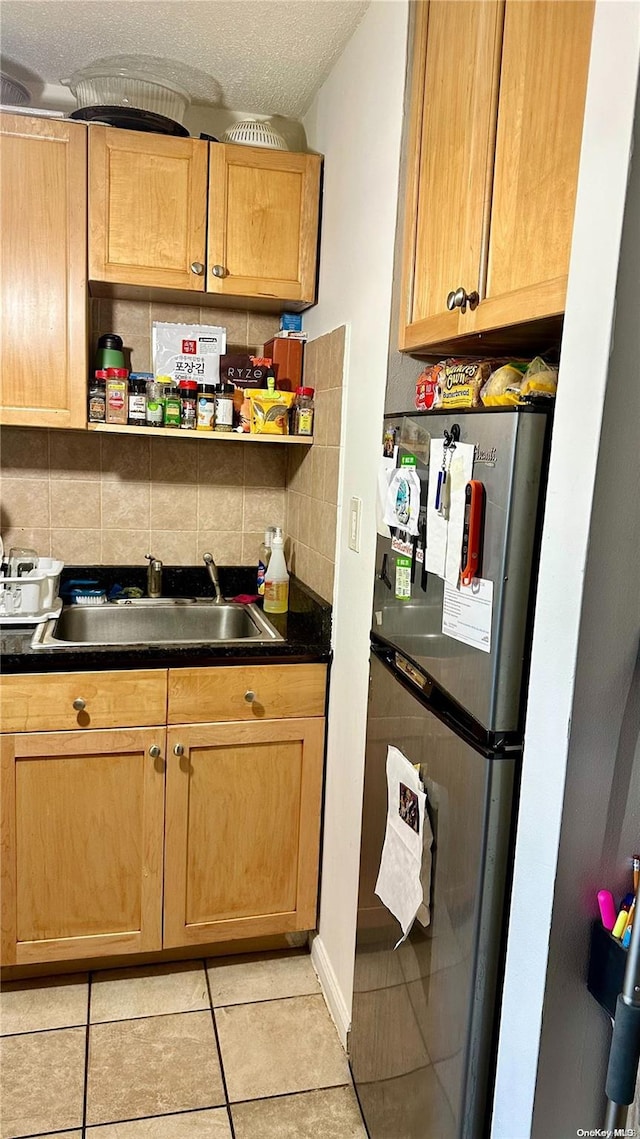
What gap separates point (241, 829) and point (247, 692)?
376 millimetres

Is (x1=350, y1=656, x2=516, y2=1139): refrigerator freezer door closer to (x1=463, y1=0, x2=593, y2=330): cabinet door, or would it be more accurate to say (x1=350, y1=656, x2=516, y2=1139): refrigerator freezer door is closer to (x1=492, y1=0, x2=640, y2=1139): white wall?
(x1=492, y1=0, x2=640, y2=1139): white wall

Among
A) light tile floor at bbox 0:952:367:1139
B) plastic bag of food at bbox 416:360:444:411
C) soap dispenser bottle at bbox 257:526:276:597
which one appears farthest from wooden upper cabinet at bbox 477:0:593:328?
light tile floor at bbox 0:952:367:1139

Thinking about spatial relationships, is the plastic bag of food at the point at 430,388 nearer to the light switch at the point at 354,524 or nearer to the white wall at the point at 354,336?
the white wall at the point at 354,336

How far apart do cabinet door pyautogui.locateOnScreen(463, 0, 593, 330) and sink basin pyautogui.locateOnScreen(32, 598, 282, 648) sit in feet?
4.30

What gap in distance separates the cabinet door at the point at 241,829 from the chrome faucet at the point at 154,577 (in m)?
0.64

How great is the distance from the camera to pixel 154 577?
8.46ft

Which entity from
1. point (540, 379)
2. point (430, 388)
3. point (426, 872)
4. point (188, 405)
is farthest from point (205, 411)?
point (426, 872)

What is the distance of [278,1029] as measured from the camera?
2006mm

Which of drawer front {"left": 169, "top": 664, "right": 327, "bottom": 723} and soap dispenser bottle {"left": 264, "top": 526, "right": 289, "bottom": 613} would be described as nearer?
drawer front {"left": 169, "top": 664, "right": 327, "bottom": 723}

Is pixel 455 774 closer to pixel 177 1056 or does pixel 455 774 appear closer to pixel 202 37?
pixel 177 1056

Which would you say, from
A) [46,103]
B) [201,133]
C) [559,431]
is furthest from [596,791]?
[46,103]

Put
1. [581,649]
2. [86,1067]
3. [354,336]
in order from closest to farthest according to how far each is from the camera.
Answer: [581,649], [86,1067], [354,336]

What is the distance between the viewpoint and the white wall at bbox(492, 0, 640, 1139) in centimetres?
97

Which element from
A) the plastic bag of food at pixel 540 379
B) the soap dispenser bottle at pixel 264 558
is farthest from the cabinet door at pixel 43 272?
the plastic bag of food at pixel 540 379
